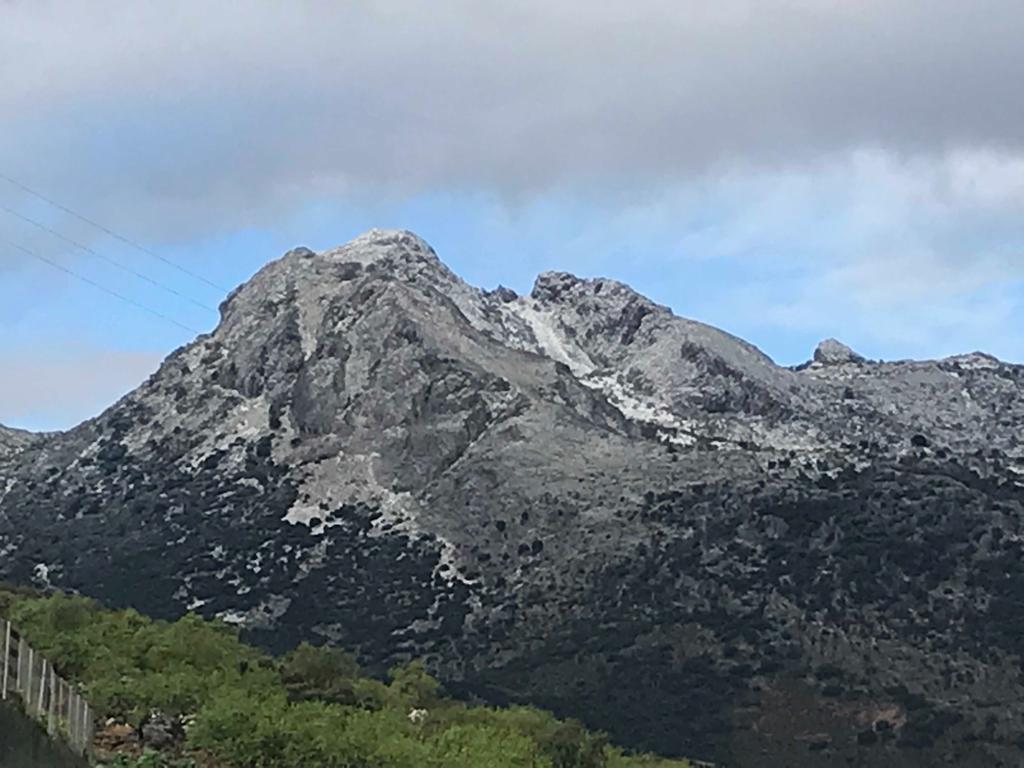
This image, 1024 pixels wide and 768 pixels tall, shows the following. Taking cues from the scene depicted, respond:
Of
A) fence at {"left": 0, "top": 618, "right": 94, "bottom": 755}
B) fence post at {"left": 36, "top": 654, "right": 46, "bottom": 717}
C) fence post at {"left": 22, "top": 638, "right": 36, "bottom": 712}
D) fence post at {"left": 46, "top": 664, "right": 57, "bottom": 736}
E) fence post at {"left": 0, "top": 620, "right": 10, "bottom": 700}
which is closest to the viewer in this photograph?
fence post at {"left": 0, "top": 620, "right": 10, "bottom": 700}

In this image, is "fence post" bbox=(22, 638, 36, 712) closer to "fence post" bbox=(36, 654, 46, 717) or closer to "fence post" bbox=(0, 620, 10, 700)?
"fence post" bbox=(36, 654, 46, 717)

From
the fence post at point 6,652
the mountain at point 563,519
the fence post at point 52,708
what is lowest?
the fence post at point 52,708

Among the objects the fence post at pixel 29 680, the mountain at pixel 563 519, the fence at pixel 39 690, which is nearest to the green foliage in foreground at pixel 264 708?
the fence at pixel 39 690

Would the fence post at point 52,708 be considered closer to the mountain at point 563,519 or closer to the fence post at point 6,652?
the fence post at point 6,652

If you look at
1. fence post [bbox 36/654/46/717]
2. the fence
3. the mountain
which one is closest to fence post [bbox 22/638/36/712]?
the fence

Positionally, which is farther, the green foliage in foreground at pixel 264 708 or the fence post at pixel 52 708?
the green foliage in foreground at pixel 264 708

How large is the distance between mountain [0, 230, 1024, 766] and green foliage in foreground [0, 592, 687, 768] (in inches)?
1762

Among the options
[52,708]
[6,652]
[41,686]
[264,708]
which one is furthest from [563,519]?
[6,652]

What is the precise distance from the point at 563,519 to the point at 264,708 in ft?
281

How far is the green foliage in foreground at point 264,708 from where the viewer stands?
102 ft

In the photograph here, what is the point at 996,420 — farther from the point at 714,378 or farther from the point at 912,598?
the point at 912,598

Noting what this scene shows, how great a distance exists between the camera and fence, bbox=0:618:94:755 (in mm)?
21312

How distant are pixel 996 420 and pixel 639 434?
1743 inches

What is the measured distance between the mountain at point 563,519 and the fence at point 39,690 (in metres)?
64.3
